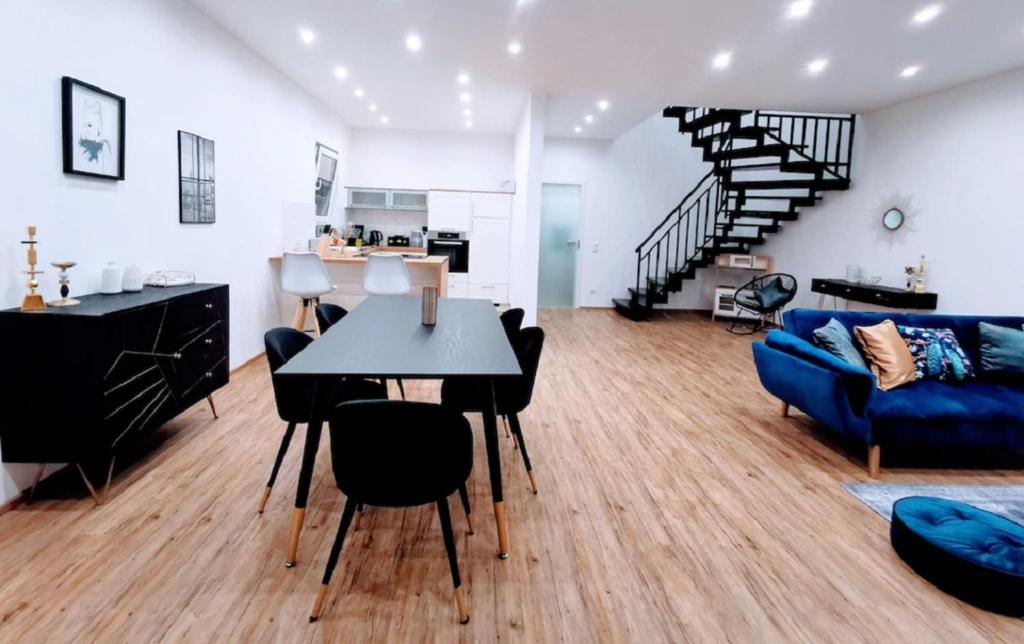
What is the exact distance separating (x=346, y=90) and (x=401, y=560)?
632cm

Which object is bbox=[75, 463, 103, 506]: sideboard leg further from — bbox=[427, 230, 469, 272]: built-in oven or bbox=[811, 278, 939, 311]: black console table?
bbox=[811, 278, 939, 311]: black console table

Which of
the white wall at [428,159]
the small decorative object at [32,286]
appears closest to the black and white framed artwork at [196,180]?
the small decorative object at [32,286]

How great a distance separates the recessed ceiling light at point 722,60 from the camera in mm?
5078

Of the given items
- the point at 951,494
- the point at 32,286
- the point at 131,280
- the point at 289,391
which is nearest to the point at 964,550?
the point at 951,494

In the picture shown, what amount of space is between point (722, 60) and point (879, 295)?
3481 mm

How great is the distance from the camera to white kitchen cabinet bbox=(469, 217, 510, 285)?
9305 millimetres

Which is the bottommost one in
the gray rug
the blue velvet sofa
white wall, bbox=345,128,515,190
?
the gray rug

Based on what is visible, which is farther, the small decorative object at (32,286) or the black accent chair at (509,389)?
the black accent chair at (509,389)

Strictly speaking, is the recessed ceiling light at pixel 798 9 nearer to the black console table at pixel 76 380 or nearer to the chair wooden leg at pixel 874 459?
the chair wooden leg at pixel 874 459

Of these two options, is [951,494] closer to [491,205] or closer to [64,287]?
[64,287]

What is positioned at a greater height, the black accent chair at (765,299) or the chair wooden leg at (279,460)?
the black accent chair at (765,299)

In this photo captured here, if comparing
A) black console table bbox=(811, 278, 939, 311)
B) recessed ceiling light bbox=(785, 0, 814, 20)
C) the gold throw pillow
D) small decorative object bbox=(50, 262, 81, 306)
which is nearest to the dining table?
small decorative object bbox=(50, 262, 81, 306)

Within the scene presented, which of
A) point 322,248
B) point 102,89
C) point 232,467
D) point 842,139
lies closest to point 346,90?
point 322,248

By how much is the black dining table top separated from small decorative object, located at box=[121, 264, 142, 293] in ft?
4.40
